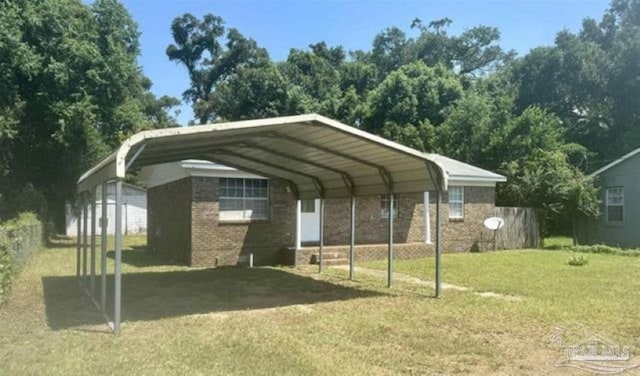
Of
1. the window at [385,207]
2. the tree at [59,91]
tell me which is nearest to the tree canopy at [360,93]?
the tree at [59,91]

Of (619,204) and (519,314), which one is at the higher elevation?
(619,204)

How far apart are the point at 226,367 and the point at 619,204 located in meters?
22.6

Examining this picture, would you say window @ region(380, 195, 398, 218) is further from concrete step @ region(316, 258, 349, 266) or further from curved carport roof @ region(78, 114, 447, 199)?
curved carport roof @ region(78, 114, 447, 199)

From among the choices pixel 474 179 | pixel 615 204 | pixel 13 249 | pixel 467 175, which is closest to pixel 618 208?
pixel 615 204

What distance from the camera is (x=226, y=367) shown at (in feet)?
20.6

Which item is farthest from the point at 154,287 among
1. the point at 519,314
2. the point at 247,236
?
the point at 519,314

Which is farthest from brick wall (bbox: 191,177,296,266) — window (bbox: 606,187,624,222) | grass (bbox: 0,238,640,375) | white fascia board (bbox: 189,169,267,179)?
window (bbox: 606,187,624,222)

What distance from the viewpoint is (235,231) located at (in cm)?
1700

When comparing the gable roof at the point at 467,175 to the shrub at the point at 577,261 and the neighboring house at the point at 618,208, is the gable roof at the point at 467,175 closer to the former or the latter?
the neighboring house at the point at 618,208

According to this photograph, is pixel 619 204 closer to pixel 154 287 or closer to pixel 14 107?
pixel 154 287

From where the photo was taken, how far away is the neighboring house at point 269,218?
16.6m

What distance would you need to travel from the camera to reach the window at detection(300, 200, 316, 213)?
1889 centimetres

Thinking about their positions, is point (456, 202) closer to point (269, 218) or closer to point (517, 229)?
point (517, 229)

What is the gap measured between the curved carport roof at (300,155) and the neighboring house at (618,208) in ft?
49.2
